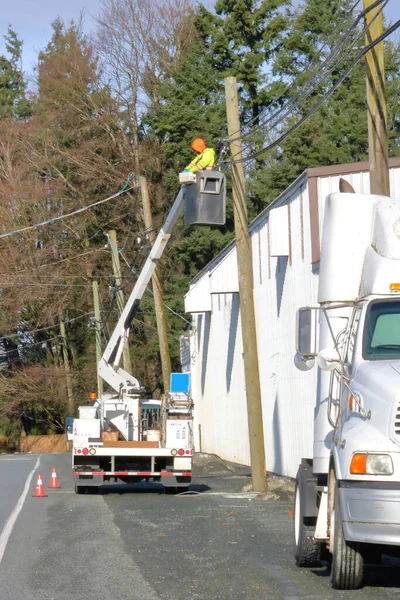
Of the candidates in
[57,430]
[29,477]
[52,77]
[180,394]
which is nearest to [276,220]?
A: [180,394]

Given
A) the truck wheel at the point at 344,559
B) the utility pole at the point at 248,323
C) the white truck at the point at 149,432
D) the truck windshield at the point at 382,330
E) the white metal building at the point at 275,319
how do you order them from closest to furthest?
the truck wheel at the point at 344,559 → the truck windshield at the point at 382,330 → the white truck at the point at 149,432 → the white metal building at the point at 275,319 → the utility pole at the point at 248,323

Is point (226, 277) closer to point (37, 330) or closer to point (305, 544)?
point (305, 544)

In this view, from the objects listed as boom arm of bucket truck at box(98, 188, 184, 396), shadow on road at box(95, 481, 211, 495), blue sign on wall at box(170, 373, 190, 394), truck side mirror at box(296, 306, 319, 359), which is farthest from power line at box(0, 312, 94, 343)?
truck side mirror at box(296, 306, 319, 359)

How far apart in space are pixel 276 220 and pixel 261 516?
8.07 metres

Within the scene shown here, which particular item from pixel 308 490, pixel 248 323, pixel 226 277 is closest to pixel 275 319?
pixel 226 277

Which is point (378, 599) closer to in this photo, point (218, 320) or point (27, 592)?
point (27, 592)

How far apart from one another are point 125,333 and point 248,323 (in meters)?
6.13

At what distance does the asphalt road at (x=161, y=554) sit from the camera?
902cm

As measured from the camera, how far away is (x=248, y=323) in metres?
19.8

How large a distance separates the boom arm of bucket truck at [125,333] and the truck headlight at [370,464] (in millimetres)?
14655

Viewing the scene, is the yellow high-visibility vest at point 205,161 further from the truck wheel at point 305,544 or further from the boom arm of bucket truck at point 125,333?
the truck wheel at point 305,544

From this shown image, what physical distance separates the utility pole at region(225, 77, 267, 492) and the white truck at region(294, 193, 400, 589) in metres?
8.66

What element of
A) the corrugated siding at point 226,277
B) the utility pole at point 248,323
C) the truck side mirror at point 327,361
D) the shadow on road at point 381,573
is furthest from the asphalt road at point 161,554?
the corrugated siding at point 226,277

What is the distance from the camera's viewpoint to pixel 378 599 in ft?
27.6
